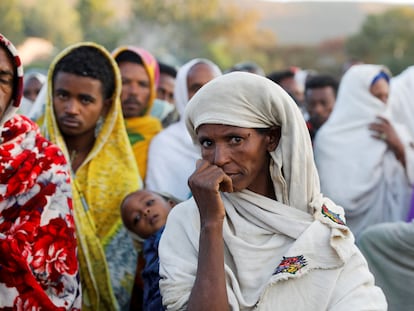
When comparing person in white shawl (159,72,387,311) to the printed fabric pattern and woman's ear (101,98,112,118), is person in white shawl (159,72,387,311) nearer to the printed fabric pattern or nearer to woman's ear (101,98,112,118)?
the printed fabric pattern

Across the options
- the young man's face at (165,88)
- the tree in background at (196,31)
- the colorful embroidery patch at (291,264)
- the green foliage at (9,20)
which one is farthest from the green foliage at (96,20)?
the colorful embroidery patch at (291,264)

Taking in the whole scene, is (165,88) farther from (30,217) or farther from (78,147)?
(30,217)

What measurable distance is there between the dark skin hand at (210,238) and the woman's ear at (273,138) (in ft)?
0.77

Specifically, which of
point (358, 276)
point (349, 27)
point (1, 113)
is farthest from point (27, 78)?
point (349, 27)

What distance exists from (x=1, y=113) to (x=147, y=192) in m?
0.95

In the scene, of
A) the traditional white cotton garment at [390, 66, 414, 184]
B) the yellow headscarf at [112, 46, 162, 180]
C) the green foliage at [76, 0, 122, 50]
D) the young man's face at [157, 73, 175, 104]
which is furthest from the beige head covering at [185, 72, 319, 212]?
the green foliage at [76, 0, 122, 50]

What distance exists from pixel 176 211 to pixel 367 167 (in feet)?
9.67

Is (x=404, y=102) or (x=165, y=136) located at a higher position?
(x=165, y=136)

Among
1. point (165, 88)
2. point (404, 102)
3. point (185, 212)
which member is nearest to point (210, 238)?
point (185, 212)

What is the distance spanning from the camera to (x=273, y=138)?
2.53 meters

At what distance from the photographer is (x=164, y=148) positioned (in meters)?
4.34

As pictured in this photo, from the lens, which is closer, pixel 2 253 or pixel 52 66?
pixel 2 253

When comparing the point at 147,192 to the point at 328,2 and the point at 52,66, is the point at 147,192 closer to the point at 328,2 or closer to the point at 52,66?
the point at 52,66

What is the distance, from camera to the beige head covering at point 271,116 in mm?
2406
